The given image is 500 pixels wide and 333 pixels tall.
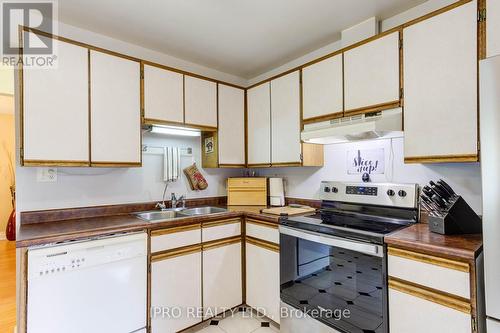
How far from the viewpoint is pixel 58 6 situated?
1870 millimetres

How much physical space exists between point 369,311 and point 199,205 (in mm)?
1893

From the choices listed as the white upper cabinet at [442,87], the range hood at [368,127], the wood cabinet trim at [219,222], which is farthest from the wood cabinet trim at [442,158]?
the wood cabinet trim at [219,222]

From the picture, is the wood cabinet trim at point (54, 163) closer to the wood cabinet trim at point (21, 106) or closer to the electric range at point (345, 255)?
the wood cabinet trim at point (21, 106)

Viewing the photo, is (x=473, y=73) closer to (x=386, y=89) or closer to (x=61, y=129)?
(x=386, y=89)

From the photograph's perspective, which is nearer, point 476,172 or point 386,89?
point 476,172

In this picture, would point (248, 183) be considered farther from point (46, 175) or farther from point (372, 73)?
point (46, 175)

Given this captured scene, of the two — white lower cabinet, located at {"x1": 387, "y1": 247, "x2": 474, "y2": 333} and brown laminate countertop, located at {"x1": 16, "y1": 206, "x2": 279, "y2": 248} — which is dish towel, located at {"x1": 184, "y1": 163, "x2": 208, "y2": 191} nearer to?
brown laminate countertop, located at {"x1": 16, "y1": 206, "x2": 279, "y2": 248}

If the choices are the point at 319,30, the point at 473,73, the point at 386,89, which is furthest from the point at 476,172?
the point at 319,30

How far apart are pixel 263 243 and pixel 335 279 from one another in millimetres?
697

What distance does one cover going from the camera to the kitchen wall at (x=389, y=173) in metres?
1.66

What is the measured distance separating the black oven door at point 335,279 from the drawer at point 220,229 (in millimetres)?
502

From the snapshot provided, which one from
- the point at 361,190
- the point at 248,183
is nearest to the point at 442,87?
the point at 361,190

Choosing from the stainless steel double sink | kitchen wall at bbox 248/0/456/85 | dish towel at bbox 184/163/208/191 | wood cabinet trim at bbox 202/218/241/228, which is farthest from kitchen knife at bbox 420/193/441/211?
dish towel at bbox 184/163/208/191

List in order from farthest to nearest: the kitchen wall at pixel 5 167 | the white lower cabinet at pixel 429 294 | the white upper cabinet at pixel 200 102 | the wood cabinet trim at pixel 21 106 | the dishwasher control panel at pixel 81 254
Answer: the kitchen wall at pixel 5 167 → the white upper cabinet at pixel 200 102 → the wood cabinet trim at pixel 21 106 → the dishwasher control panel at pixel 81 254 → the white lower cabinet at pixel 429 294
